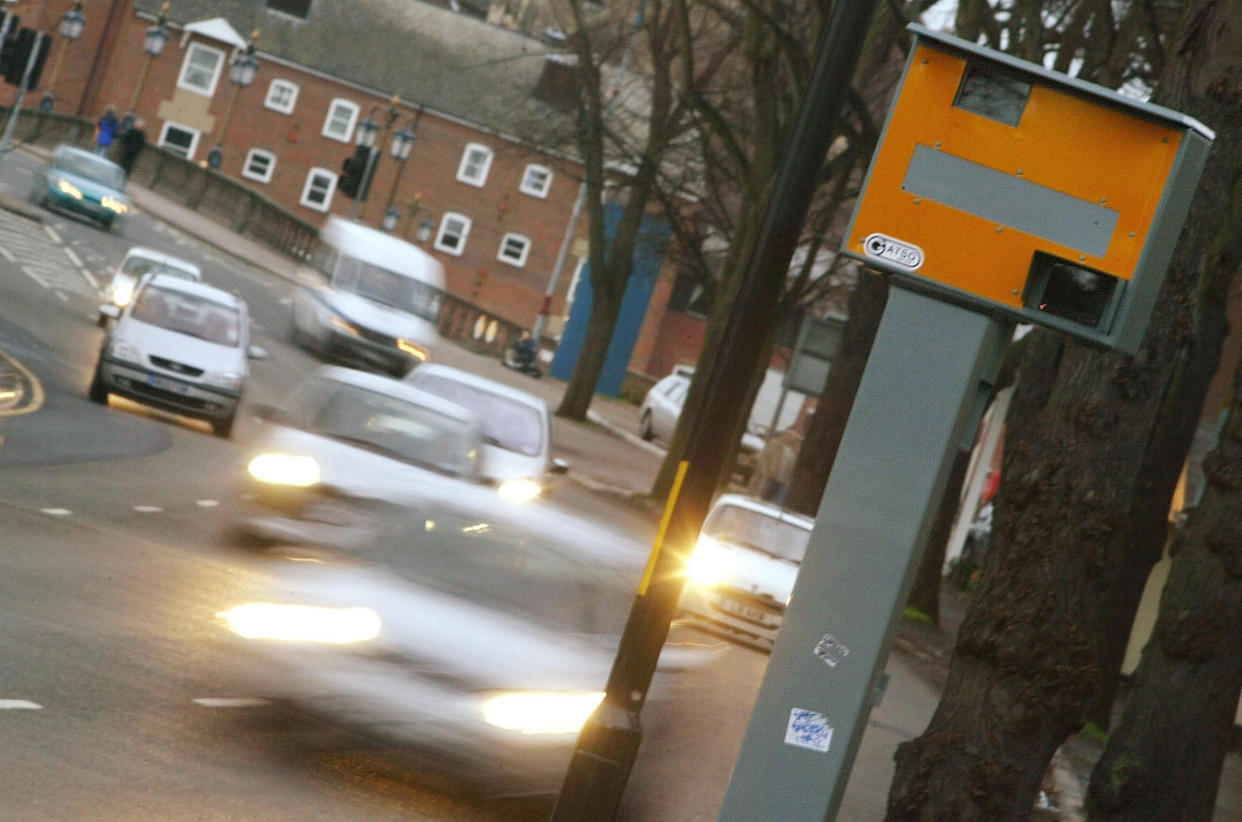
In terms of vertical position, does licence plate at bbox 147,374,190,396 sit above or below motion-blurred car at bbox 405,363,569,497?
below

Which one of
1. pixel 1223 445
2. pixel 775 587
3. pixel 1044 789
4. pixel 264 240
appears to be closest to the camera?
pixel 1223 445

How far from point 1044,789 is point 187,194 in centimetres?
4761

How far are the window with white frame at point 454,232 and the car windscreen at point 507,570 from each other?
59.0 meters

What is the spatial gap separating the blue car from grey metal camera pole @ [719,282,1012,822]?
4040 cm

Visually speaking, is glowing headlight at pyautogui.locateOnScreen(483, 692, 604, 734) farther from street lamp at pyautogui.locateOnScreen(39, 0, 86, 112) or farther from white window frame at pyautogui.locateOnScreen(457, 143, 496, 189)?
white window frame at pyautogui.locateOnScreen(457, 143, 496, 189)

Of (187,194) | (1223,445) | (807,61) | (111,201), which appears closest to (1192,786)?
(1223,445)

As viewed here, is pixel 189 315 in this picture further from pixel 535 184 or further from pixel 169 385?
pixel 535 184

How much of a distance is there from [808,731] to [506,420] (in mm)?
15650

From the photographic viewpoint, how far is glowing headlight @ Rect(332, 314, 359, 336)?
33969 mm

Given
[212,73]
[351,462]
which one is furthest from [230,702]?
[212,73]

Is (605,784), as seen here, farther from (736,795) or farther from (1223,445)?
(1223,445)

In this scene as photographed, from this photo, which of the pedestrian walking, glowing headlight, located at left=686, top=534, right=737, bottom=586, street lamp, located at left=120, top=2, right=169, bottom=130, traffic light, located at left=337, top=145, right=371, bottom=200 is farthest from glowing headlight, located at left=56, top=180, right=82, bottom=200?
glowing headlight, located at left=686, top=534, right=737, bottom=586

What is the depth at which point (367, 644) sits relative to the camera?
30.8 ft

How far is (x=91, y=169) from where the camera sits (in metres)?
43.9
